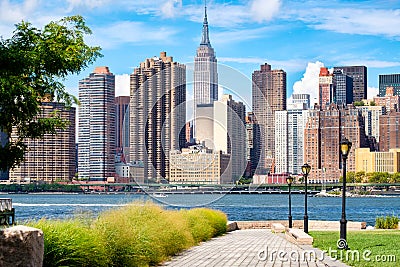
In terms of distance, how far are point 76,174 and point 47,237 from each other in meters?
162

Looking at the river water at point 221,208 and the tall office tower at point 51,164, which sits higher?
the tall office tower at point 51,164

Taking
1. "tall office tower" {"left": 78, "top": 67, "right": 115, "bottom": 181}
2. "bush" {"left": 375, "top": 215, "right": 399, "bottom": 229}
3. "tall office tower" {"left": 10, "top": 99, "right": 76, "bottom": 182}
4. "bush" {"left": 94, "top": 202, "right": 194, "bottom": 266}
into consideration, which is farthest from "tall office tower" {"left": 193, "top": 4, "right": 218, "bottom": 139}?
"tall office tower" {"left": 78, "top": 67, "right": 115, "bottom": 181}

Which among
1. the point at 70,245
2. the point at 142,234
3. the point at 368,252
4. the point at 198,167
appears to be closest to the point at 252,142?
the point at 198,167

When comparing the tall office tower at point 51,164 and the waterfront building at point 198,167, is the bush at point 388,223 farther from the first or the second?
the tall office tower at point 51,164

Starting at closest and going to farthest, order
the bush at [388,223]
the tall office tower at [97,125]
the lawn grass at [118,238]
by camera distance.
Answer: the lawn grass at [118,238]
the bush at [388,223]
the tall office tower at [97,125]

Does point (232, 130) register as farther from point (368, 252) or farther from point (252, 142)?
point (368, 252)

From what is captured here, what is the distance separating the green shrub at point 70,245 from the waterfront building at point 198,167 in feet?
85.5

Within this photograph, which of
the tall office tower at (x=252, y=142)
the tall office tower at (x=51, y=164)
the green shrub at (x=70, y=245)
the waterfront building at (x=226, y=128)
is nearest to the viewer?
the green shrub at (x=70, y=245)

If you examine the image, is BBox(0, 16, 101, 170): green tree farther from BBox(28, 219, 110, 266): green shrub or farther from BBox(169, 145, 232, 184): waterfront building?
BBox(169, 145, 232, 184): waterfront building

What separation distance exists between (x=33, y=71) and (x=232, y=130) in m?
25.4

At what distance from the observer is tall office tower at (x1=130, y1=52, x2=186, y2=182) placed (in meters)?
40.4

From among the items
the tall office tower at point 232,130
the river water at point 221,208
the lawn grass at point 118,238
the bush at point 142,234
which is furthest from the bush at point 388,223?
the bush at point 142,234

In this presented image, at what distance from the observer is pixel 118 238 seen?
15117 millimetres

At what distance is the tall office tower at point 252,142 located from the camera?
40.8 metres
